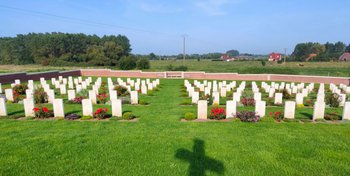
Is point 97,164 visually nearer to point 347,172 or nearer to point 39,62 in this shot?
point 347,172

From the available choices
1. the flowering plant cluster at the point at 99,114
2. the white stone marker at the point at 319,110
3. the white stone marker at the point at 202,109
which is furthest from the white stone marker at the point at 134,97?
the white stone marker at the point at 319,110

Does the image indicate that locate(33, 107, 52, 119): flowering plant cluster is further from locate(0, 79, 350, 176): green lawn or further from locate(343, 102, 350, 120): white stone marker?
locate(343, 102, 350, 120): white stone marker

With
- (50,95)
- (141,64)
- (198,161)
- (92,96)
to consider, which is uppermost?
(141,64)

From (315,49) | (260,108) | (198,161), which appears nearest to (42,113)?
(198,161)

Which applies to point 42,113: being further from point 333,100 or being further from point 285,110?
point 333,100

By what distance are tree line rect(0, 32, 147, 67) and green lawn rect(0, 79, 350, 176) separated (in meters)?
50.7

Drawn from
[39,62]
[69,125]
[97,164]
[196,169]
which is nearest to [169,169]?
[196,169]

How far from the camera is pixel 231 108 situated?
929cm

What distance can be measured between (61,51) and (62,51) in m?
0.27

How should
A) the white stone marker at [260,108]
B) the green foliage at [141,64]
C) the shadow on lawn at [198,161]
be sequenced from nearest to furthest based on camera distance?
the shadow on lawn at [198,161] < the white stone marker at [260,108] < the green foliage at [141,64]

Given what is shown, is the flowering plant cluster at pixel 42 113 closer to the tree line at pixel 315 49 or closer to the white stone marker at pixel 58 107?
the white stone marker at pixel 58 107

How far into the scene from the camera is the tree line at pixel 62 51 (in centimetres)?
6131

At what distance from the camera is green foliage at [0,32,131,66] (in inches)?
2420

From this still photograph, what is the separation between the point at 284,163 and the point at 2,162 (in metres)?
5.97
